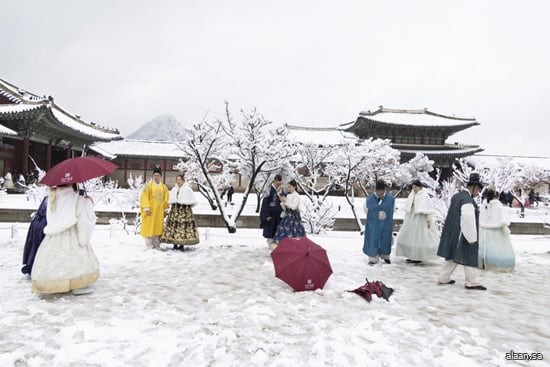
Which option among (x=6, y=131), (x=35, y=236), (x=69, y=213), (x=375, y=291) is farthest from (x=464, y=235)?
(x=6, y=131)

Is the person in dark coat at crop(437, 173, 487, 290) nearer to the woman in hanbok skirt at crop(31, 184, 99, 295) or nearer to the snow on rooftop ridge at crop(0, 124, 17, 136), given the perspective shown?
the woman in hanbok skirt at crop(31, 184, 99, 295)

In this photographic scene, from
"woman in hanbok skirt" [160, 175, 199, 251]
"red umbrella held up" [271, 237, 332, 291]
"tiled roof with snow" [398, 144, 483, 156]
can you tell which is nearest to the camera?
"red umbrella held up" [271, 237, 332, 291]

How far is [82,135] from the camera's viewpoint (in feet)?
85.7

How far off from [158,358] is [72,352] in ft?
2.43

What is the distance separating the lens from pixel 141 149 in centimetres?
3434

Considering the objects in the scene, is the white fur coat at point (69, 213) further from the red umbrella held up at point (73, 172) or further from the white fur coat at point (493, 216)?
the white fur coat at point (493, 216)

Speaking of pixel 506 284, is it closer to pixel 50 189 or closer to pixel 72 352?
pixel 72 352

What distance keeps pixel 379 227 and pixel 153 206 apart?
4425mm

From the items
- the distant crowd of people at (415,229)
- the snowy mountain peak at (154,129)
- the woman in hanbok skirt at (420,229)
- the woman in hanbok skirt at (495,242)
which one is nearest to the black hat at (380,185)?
the distant crowd of people at (415,229)

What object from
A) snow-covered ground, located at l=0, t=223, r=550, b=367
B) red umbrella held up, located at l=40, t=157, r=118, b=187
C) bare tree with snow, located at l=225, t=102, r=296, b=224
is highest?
bare tree with snow, located at l=225, t=102, r=296, b=224

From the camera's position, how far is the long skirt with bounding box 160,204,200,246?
23.7ft

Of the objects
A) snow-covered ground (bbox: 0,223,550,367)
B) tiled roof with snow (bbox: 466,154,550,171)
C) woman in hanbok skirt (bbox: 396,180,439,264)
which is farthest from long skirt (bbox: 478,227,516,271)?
tiled roof with snow (bbox: 466,154,550,171)

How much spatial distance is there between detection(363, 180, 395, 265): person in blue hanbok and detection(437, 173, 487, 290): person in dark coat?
4.59ft

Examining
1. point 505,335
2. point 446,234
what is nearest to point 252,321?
point 505,335
